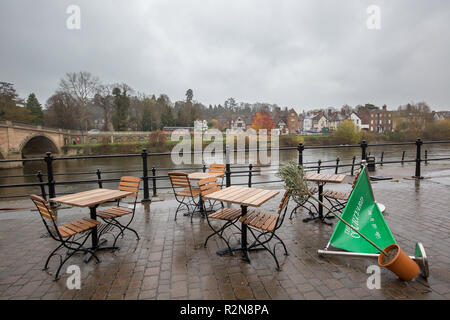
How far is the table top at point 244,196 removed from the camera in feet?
9.89

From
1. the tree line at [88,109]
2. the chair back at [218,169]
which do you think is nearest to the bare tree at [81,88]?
the tree line at [88,109]

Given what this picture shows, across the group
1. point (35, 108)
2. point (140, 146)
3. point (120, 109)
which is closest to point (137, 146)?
point (140, 146)

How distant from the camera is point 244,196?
332cm

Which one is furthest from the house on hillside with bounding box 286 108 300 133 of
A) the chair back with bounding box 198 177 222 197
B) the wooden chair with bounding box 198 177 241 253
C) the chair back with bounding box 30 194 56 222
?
the chair back with bounding box 30 194 56 222

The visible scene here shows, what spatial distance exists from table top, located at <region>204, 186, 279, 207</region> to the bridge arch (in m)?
43.1

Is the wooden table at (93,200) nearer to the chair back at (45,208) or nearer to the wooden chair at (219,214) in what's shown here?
the chair back at (45,208)

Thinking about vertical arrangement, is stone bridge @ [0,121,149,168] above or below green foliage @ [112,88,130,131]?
below

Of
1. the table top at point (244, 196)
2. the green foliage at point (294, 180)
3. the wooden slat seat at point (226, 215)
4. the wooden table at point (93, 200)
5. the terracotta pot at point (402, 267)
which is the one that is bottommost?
the terracotta pot at point (402, 267)

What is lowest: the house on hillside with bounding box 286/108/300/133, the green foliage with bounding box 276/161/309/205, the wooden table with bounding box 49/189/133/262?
the wooden table with bounding box 49/189/133/262

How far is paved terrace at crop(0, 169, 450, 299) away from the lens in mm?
2432

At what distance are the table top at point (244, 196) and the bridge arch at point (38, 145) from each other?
43.1 m

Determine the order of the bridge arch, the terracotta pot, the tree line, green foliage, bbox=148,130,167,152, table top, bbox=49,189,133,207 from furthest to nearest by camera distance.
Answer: the tree line
the bridge arch
green foliage, bbox=148,130,167,152
table top, bbox=49,189,133,207
the terracotta pot

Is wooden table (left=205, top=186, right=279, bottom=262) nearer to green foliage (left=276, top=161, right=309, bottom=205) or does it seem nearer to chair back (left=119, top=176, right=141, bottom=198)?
green foliage (left=276, top=161, right=309, bottom=205)

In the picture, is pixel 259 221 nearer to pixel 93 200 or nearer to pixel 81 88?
pixel 93 200
